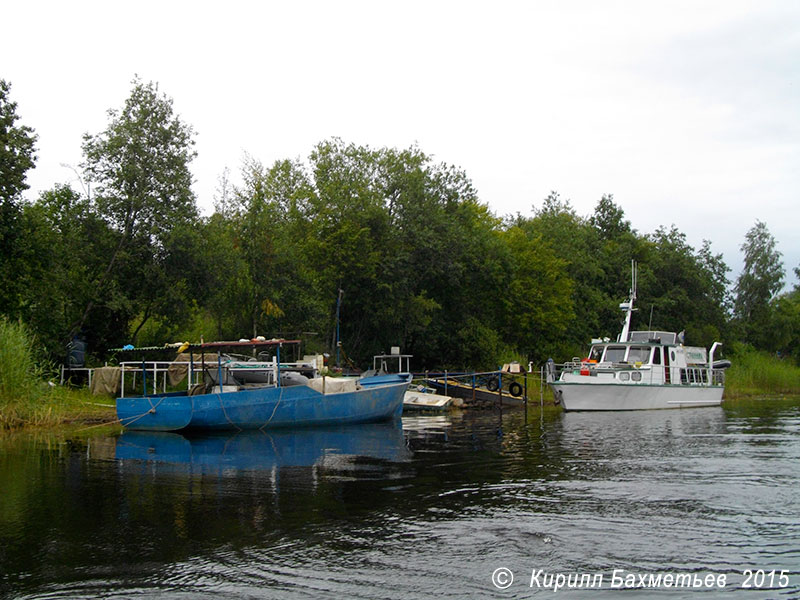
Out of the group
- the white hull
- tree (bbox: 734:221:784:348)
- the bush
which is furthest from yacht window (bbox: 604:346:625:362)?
tree (bbox: 734:221:784:348)

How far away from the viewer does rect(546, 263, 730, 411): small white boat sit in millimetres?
34719

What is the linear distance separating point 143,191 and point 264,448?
1479 centimetres

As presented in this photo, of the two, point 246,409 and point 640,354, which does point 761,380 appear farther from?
point 246,409

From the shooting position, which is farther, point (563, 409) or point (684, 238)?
point (684, 238)

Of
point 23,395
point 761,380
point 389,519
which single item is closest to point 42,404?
point 23,395

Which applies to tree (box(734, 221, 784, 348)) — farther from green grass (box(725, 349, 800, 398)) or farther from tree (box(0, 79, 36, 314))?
tree (box(0, 79, 36, 314))

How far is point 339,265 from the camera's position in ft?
138

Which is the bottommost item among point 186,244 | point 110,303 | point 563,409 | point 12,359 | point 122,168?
point 563,409

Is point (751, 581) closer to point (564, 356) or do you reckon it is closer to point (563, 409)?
point (563, 409)

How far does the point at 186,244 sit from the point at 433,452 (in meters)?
15.5

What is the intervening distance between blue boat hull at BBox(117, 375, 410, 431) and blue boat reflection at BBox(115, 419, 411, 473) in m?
0.29

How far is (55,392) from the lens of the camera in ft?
Result: 79.8

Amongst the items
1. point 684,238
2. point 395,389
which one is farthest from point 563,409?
point 684,238

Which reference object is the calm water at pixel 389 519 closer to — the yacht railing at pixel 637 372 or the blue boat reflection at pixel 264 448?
the blue boat reflection at pixel 264 448
